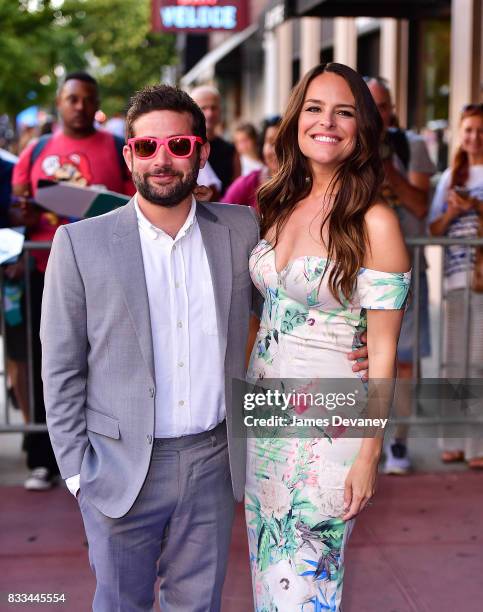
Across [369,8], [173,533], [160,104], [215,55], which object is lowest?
[173,533]

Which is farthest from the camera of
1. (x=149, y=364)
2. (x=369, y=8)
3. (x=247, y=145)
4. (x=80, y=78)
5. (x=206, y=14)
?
(x=206, y=14)

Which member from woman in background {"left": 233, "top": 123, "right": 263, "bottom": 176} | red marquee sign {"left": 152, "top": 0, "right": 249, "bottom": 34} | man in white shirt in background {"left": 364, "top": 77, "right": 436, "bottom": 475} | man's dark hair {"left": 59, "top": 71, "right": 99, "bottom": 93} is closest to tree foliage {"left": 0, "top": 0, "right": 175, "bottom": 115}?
man's dark hair {"left": 59, "top": 71, "right": 99, "bottom": 93}

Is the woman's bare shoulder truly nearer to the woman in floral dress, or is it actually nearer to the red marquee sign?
the woman in floral dress

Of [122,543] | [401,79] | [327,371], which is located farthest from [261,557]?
[401,79]

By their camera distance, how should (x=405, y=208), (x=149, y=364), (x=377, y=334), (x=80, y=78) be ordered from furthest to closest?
(x=405, y=208) < (x=80, y=78) < (x=377, y=334) < (x=149, y=364)

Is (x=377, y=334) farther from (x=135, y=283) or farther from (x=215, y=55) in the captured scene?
(x=215, y=55)

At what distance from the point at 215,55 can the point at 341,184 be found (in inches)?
1099

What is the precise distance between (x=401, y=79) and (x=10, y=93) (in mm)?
18967

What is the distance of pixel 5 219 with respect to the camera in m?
6.07

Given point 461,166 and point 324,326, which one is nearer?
point 324,326

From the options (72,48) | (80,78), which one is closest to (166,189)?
(80,78)

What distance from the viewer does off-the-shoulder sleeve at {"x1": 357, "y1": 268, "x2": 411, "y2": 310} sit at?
9.61 ft

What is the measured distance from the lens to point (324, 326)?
3010 millimetres

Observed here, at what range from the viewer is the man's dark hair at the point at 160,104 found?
9.51 ft
